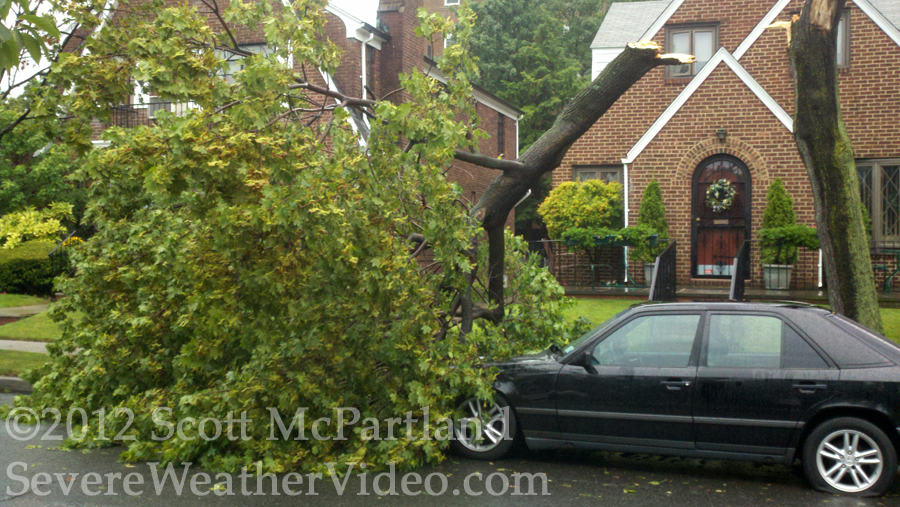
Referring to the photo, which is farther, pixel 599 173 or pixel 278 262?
pixel 599 173

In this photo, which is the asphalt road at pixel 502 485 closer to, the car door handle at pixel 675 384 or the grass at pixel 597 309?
the car door handle at pixel 675 384

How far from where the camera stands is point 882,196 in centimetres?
1802

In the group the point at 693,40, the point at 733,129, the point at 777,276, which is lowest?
the point at 777,276

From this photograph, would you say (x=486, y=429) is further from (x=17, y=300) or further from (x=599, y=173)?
(x=599, y=173)

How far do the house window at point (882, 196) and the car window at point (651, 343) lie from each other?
14374 mm

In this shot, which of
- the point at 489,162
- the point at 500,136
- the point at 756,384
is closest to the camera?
the point at 756,384

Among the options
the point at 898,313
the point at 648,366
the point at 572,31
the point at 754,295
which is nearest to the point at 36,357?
the point at 648,366

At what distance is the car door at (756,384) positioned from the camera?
561cm

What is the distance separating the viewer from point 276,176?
18.5ft

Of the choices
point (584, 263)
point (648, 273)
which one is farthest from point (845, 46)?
point (584, 263)

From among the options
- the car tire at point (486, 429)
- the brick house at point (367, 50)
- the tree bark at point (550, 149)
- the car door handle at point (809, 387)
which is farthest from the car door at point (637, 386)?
the brick house at point (367, 50)

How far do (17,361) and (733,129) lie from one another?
16.2 meters

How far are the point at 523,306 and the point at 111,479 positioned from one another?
168 inches

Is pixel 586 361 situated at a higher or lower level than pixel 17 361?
higher
